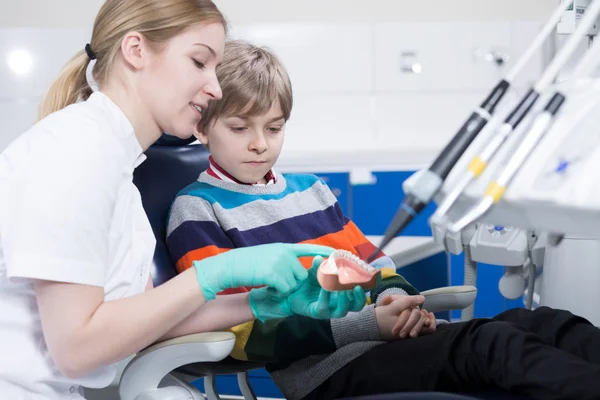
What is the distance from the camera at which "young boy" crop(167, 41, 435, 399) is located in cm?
138

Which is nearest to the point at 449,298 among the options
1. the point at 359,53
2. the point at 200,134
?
the point at 200,134

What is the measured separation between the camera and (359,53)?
3.77 metres

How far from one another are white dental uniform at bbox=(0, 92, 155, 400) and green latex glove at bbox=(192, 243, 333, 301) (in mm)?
154

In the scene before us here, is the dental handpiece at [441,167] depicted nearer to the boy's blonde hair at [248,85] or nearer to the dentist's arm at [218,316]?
the dentist's arm at [218,316]

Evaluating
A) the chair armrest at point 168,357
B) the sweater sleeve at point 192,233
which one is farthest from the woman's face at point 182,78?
the chair armrest at point 168,357

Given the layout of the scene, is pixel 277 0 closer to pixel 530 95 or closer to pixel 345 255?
pixel 345 255

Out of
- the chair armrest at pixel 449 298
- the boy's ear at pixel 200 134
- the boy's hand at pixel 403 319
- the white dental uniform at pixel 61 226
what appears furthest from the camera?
the boy's ear at pixel 200 134

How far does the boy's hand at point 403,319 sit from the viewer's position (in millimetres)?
1369

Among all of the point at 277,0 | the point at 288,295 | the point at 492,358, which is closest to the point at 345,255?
the point at 288,295

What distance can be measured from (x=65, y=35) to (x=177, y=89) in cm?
277

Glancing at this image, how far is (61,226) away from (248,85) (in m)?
0.62

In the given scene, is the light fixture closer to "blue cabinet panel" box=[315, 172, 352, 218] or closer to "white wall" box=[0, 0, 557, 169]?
"white wall" box=[0, 0, 557, 169]

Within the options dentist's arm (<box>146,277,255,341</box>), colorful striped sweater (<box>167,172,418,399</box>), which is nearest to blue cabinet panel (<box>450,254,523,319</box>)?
colorful striped sweater (<box>167,172,418,399</box>)

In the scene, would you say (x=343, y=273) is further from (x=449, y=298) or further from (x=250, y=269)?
(x=449, y=298)
